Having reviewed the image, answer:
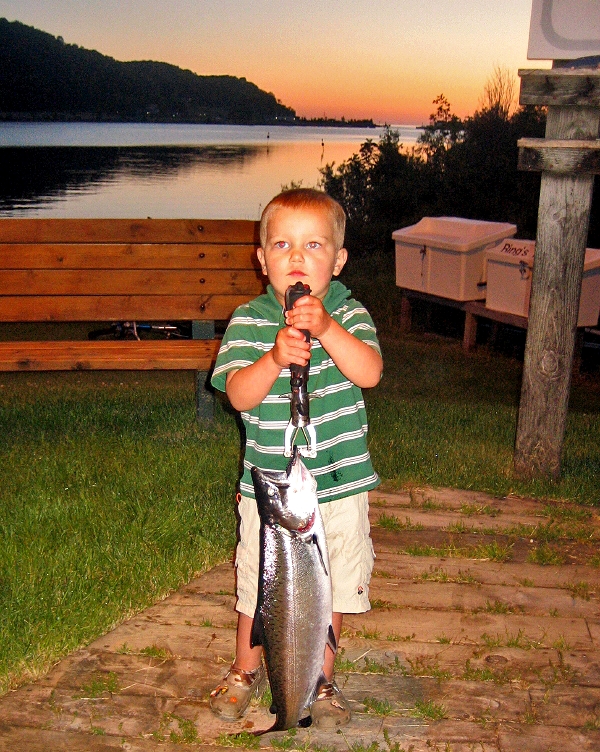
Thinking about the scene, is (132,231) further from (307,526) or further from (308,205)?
(307,526)

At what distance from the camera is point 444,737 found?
9.15 ft

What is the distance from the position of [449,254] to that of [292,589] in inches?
424

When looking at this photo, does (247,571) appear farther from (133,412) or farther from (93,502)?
(133,412)

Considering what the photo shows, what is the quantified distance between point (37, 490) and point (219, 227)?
8.58ft

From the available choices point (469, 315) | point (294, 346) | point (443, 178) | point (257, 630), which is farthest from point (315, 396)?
point (443, 178)

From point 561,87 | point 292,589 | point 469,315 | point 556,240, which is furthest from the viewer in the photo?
point 469,315

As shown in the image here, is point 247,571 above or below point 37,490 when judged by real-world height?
above

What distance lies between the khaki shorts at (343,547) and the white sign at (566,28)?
3.31 metres

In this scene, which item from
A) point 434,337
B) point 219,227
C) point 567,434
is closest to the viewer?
point 219,227

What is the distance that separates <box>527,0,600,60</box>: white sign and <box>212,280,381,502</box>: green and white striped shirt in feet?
9.76

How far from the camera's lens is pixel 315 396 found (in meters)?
2.63

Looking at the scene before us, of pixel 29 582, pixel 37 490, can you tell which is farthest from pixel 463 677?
pixel 37 490

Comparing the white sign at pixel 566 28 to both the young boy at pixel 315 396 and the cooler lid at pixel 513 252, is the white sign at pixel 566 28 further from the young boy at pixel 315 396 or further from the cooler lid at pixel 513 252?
the cooler lid at pixel 513 252

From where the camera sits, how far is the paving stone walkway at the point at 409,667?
281cm
